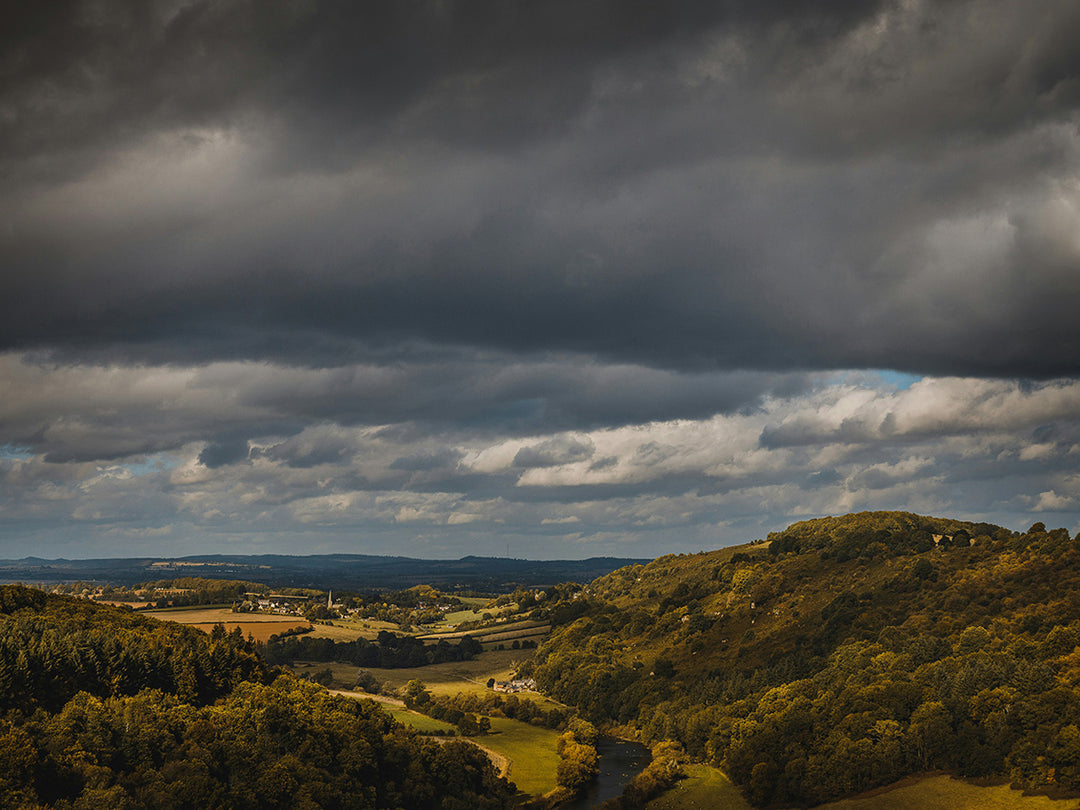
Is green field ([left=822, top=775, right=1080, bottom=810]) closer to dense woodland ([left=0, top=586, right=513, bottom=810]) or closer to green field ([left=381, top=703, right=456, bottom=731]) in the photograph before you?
dense woodland ([left=0, top=586, right=513, bottom=810])

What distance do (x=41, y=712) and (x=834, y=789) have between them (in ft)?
361

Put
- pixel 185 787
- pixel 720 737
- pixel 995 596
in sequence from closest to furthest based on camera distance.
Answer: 1. pixel 185 787
2. pixel 720 737
3. pixel 995 596

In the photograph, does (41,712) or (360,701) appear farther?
(360,701)

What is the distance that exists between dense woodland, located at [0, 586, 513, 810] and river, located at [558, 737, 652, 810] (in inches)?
618

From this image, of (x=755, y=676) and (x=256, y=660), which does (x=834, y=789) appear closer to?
(x=755, y=676)

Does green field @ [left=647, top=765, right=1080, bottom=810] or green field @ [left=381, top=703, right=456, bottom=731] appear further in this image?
green field @ [left=381, top=703, right=456, bottom=731]

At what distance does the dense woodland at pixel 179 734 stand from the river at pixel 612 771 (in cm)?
1570

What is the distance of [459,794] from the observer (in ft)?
406

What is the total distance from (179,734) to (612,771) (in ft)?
315

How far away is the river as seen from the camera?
145 metres

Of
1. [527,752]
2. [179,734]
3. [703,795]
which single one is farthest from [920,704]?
[179,734]

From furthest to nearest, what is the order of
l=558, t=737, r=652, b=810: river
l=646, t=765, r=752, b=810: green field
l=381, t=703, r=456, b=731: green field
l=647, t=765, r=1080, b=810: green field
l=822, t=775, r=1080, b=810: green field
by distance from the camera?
l=381, t=703, r=456, b=731: green field
l=558, t=737, r=652, b=810: river
l=646, t=765, r=752, b=810: green field
l=647, t=765, r=1080, b=810: green field
l=822, t=775, r=1080, b=810: green field

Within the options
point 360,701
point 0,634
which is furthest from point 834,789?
point 0,634

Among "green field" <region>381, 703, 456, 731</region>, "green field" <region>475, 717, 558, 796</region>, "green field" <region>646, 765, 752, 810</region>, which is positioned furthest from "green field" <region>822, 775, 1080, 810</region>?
"green field" <region>381, 703, 456, 731</region>
